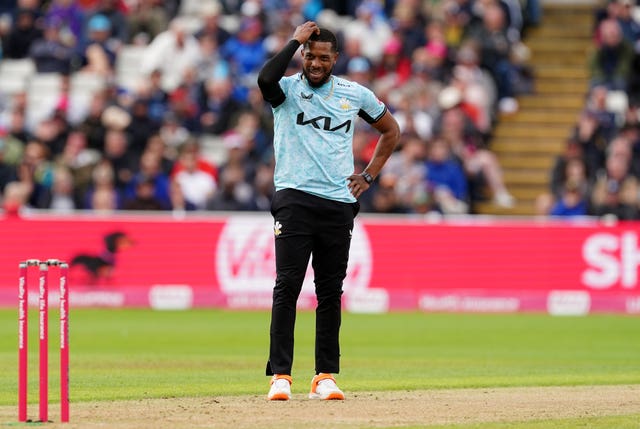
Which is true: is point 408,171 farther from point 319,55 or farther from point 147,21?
point 319,55

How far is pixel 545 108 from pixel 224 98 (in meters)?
6.18

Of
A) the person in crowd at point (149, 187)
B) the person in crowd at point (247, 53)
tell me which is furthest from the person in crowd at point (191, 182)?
the person in crowd at point (247, 53)

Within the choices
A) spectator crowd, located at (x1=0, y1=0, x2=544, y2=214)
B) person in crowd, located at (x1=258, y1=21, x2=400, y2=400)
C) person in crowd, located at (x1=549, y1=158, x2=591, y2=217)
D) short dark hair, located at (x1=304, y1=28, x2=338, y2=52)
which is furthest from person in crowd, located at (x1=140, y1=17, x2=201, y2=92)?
short dark hair, located at (x1=304, y1=28, x2=338, y2=52)

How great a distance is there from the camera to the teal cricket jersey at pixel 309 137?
11.2m

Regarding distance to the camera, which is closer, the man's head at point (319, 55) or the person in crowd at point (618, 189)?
the man's head at point (319, 55)

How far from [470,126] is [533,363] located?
37.2ft

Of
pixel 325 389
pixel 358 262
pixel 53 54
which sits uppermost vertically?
pixel 53 54

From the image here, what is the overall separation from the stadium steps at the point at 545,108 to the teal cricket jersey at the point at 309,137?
1510 cm

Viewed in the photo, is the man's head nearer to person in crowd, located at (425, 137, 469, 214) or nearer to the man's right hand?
the man's right hand

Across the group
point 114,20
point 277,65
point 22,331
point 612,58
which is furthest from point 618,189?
point 22,331

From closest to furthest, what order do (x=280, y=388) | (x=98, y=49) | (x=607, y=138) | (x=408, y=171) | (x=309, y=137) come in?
(x=280, y=388) < (x=309, y=137) < (x=408, y=171) < (x=607, y=138) < (x=98, y=49)

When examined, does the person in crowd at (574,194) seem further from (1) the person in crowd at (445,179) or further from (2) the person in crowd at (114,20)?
(2) the person in crowd at (114,20)

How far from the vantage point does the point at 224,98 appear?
27281mm

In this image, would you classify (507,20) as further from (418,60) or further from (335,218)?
(335,218)
